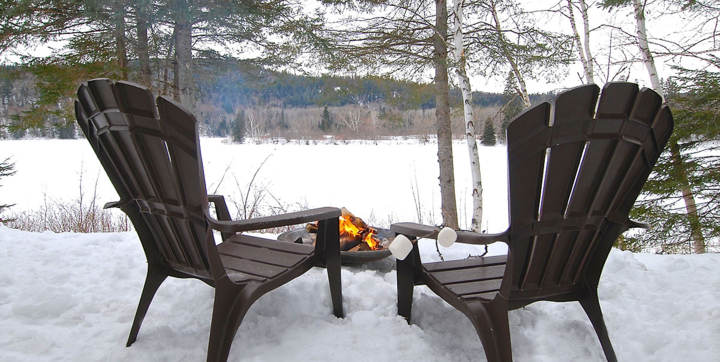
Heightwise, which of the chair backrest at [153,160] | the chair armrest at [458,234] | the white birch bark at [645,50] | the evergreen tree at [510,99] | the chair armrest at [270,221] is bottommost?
the chair armrest at [458,234]

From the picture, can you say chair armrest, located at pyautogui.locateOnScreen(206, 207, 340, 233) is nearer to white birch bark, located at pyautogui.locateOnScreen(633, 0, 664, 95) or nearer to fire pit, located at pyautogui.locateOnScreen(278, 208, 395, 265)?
fire pit, located at pyautogui.locateOnScreen(278, 208, 395, 265)

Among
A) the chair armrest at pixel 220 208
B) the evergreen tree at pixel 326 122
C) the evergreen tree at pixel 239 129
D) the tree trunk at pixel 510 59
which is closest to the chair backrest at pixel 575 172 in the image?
the chair armrest at pixel 220 208

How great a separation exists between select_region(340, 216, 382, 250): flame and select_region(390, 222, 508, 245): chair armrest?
83 cm

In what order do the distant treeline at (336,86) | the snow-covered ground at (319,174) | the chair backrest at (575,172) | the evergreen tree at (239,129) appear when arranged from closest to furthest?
the chair backrest at (575,172) → the distant treeline at (336,86) → the snow-covered ground at (319,174) → the evergreen tree at (239,129)

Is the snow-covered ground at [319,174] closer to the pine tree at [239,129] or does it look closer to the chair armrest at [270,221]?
the pine tree at [239,129]

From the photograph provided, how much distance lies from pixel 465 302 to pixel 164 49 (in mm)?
5285

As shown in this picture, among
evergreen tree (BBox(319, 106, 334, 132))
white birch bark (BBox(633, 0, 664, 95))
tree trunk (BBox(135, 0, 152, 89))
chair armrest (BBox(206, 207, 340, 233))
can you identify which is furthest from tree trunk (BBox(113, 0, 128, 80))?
evergreen tree (BBox(319, 106, 334, 132))

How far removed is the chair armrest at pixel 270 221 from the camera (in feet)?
4.33

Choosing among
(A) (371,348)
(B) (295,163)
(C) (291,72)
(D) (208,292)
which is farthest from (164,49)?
(B) (295,163)

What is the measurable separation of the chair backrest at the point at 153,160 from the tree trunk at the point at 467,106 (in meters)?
3.69

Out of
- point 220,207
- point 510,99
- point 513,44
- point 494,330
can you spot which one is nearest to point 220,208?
point 220,207

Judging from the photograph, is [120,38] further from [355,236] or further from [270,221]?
[270,221]

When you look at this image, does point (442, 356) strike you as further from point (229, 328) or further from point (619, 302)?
point (619, 302)

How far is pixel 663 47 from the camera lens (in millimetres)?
4711
